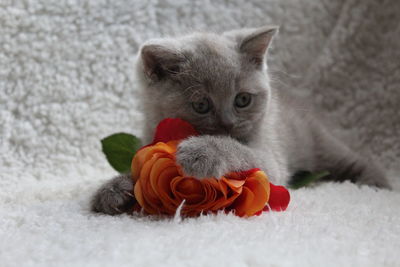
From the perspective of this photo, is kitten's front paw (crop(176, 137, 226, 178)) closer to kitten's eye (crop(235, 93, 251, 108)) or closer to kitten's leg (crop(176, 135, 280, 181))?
kitten's leg (crop(176, 135, 280, 181))

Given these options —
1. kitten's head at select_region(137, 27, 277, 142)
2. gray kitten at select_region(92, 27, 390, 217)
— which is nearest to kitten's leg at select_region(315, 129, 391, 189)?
gray kitten at select_region(92, 27, 390, 217)

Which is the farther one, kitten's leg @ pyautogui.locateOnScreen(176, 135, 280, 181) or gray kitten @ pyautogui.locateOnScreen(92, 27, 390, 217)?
gray kitten @ pyautogui.locateOnScreen(92, 27, 390, 217)

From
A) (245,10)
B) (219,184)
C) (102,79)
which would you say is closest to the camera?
(219,184)

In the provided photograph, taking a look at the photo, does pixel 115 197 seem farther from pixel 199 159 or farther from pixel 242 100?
pixel 242 100

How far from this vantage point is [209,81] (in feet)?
4.58

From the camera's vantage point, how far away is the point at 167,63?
1470 mm

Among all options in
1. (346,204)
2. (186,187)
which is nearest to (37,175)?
(186,187)

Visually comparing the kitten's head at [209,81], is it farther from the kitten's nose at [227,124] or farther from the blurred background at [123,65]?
the blurred background at [123,65]

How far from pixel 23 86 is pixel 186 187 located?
111cm

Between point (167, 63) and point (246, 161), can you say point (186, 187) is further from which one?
point (167, 63)

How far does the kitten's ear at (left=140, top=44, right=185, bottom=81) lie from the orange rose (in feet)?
0.92

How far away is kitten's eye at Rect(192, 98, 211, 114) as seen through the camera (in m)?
1.40

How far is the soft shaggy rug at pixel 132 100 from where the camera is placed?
1175 millimetres

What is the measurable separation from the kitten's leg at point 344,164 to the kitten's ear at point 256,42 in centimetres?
68
